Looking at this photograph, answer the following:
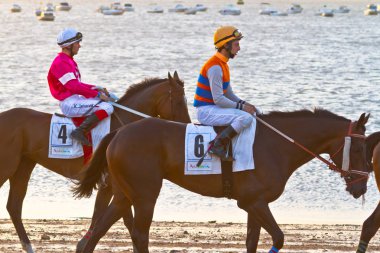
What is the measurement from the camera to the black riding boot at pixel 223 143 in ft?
38.4

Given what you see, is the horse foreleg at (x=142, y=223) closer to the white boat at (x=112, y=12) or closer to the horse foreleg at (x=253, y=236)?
the horse foreleg at (x=253, y=236)

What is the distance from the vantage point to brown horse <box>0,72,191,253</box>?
533 inches

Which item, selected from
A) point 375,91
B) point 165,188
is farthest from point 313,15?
point 165,188

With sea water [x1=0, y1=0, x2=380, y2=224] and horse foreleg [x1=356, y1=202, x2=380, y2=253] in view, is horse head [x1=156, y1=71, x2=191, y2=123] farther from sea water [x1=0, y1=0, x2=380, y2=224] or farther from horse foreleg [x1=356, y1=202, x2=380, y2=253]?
sea water [x1=0, y1=0, x2=380, y2=224]

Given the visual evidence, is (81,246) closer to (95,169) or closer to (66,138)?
(95,169)

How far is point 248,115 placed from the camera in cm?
1185

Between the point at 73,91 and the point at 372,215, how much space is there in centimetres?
399

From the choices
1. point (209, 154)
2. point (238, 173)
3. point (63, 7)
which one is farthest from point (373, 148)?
point (63, 7)

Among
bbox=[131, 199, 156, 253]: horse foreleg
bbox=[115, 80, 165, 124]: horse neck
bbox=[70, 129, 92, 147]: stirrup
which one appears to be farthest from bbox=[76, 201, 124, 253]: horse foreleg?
bbox=[115, 80, 165, 124]: horse neck

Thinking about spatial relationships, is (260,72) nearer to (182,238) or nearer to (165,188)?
(165,188)

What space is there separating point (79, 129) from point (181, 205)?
579 centimetres

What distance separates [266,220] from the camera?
1152 cm

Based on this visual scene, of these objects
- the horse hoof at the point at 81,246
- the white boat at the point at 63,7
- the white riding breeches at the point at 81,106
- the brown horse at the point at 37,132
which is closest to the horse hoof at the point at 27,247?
the brown horse at the point at 37,132

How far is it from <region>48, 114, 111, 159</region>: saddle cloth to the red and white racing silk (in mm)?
381
